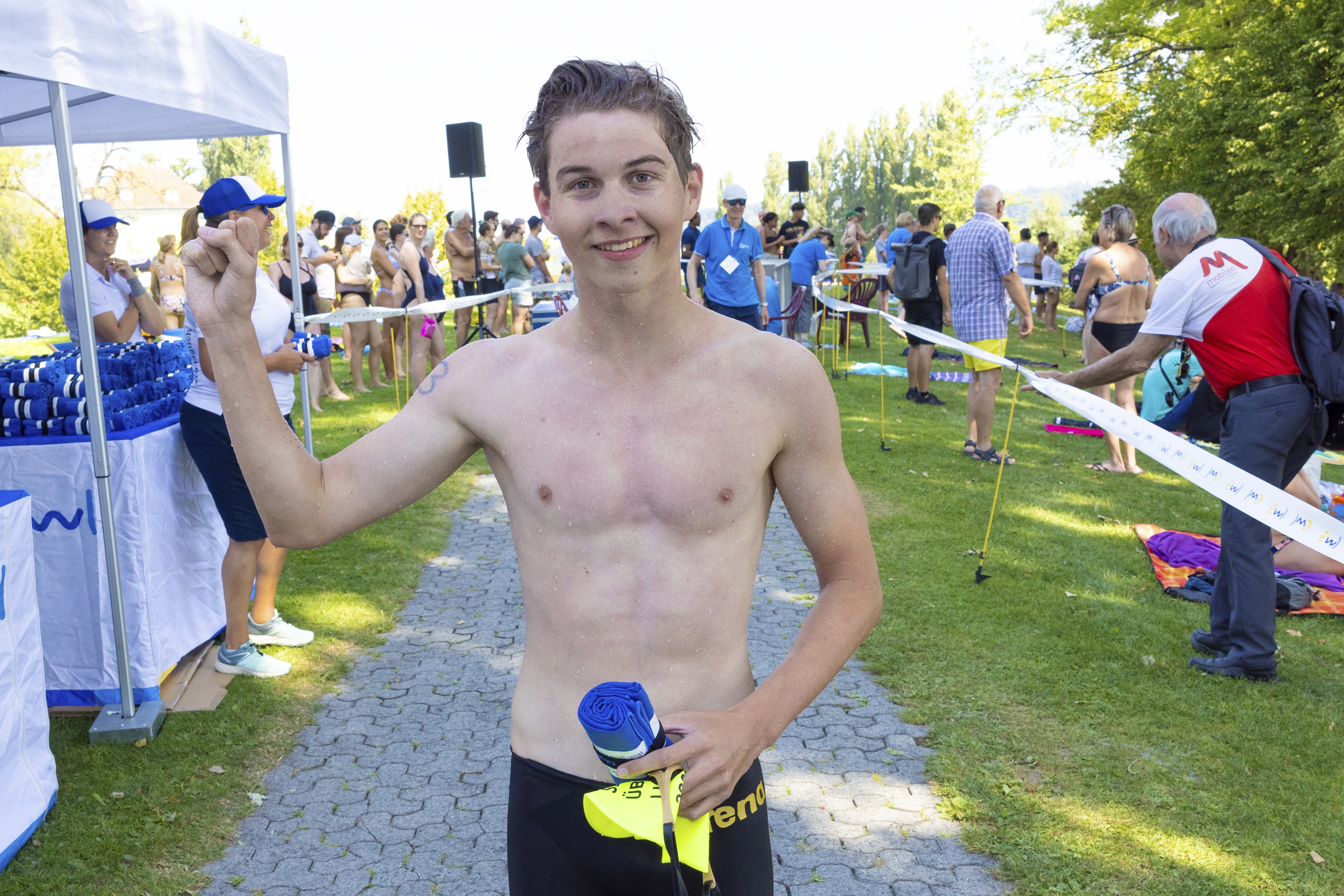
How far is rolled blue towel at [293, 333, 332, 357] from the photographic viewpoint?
5086mm

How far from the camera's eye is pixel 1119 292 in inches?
341

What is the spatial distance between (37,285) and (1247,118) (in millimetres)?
26851

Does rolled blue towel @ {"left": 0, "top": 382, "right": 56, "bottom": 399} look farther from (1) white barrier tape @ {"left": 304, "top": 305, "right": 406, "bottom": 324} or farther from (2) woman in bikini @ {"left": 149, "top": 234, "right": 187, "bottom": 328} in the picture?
(2) woman in bikini @ {"left": 149, "top": 234, "right": 187, "bottom": 328}

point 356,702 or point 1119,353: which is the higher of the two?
point 1119,353

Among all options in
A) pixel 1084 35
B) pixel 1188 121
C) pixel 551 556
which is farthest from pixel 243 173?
pixel 551 556

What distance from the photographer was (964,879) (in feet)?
10.6

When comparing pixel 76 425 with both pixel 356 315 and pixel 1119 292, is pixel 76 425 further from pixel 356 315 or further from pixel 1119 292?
pixel 1119 292

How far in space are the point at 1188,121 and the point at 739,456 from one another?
20.8m

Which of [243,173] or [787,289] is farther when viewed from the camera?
[243,173]

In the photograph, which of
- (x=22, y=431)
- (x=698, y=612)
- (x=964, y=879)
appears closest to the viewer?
(x=698, y=612)

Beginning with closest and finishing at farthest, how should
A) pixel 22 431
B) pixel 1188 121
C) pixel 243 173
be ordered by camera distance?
1. pixel 22 431
2. pixel 1188 121
3. pixel 243 173

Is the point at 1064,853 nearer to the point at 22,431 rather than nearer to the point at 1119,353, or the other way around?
the point at 1119,353

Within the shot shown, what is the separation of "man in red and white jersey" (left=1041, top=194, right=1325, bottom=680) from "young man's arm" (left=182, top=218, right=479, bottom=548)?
400 centimetres

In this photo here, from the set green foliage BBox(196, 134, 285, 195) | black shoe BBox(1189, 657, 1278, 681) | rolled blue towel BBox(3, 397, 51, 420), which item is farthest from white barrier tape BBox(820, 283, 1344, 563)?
green foliage BBox(196, 134, 285, 195)
